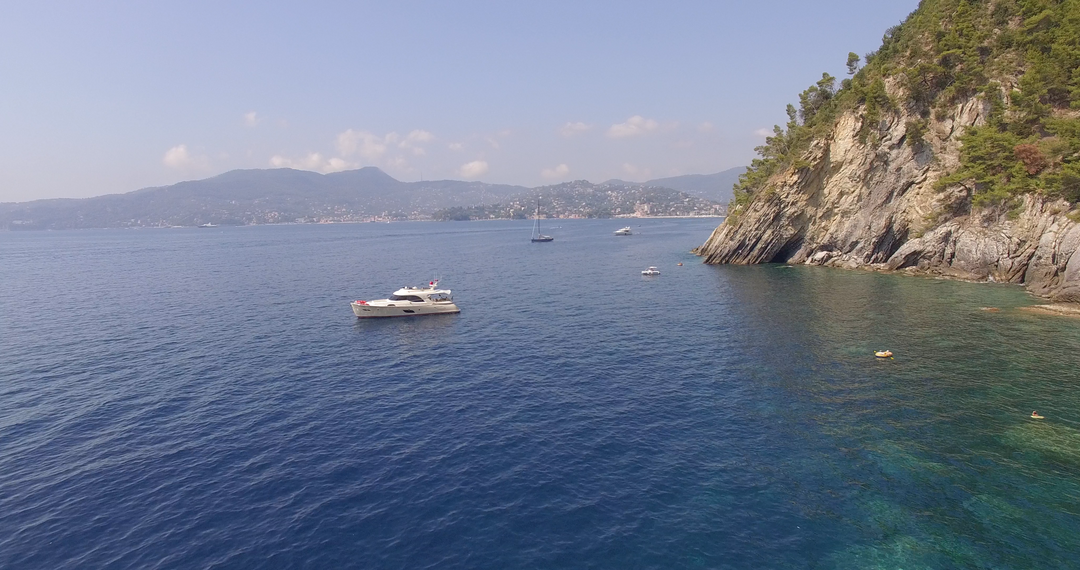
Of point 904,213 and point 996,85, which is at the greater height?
point 996,85

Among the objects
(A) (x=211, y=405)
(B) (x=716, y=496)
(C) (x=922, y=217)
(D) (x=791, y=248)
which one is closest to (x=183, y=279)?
(A) (x=211, y=405)

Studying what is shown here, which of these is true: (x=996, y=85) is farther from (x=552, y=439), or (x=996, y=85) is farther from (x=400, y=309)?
(x=400, y=309)

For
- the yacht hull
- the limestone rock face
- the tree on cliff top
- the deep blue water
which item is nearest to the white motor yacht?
the yacht hull

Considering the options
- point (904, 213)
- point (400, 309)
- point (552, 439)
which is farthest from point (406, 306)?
point (904, 213)

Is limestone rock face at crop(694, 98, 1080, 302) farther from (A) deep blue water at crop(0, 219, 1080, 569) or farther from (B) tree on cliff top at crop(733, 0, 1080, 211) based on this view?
(A) deep blue water at crop(0, 219, 1080, 569)

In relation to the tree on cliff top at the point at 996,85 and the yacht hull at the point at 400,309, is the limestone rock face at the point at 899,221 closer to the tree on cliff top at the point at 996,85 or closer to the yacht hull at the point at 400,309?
the tree on cliff top at the point at 996,85

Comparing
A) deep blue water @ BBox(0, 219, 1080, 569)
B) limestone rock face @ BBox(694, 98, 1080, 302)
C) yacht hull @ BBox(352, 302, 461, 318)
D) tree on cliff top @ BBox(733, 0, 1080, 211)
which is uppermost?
tree on cliff top @ BBox(733, 0, 1080, 211)

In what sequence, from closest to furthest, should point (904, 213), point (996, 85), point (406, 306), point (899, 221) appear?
point (406, 306)
point (996, 85)
point (904, 213)
point (899, 221)
